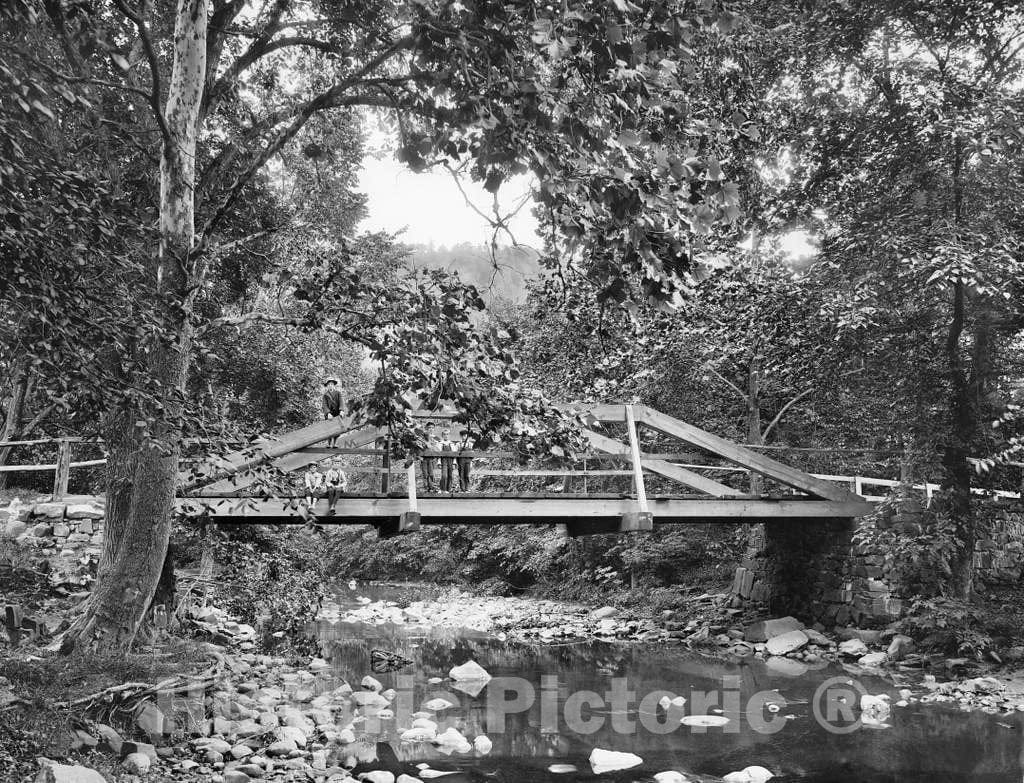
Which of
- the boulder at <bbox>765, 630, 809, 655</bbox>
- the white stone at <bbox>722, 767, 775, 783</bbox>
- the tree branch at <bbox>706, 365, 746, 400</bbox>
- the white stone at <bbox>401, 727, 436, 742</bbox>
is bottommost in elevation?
the boulder at <bbox>765, 630, 809, 655</bbox>

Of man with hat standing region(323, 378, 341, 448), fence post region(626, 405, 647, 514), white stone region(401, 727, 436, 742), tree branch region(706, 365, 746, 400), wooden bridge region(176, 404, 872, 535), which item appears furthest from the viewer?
tree branch region(706, 365, 746, 400)

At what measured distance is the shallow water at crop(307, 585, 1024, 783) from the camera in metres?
6.58

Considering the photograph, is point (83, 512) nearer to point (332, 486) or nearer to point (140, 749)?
point (332, 486)

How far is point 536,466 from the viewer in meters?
18.3

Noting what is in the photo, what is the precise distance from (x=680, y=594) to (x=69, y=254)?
13995 millimetres

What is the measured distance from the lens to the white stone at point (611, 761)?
21.1ft

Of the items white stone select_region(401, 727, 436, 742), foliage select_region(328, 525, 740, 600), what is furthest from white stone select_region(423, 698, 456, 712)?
foliage select_region(328, 525, 740, 600)

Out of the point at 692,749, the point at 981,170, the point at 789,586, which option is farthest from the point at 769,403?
the point at 692,749

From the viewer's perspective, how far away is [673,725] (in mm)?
7816

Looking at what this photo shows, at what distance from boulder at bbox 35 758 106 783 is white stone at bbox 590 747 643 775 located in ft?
12.5

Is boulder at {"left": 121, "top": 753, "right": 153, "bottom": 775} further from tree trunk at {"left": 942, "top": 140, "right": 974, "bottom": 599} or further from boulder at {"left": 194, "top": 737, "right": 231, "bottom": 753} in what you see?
tree trunk at {"left": 942, "top": 140, "right": 974, "bottom": 599}

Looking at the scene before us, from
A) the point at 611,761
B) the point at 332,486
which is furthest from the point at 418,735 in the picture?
the point at 332,486

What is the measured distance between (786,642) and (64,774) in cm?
1050

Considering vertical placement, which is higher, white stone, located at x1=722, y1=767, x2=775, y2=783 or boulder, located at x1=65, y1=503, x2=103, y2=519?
boulder, located at x1=65, y1=503, x2=103, y2=519
